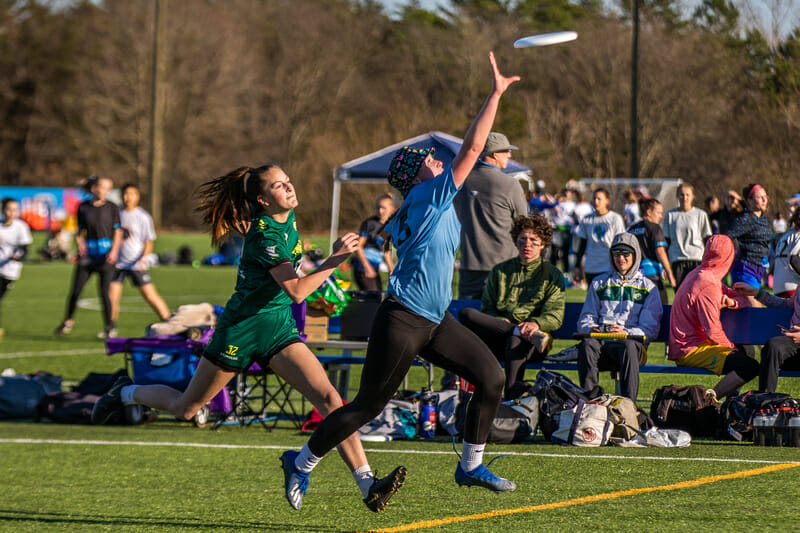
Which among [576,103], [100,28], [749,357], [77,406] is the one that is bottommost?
[77,406]

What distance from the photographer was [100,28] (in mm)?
59500

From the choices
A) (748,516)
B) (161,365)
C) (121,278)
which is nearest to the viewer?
(748,516)

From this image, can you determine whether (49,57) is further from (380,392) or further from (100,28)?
(380,392)

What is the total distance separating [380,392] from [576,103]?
35.3 meters

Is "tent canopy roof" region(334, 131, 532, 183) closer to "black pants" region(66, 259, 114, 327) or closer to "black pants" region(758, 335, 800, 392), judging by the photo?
"black pants" region(66, 259, 114, 327)

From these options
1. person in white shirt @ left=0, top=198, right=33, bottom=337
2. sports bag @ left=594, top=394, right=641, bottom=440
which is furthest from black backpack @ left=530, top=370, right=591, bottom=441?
person in white shirt @ left=0, top=198, right=33, bottom=337

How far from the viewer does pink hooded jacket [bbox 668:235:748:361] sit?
8375mm

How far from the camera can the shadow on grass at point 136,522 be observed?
5613mm

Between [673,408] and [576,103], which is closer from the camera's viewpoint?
[673,408]

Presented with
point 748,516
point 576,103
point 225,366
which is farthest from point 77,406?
point 576,103

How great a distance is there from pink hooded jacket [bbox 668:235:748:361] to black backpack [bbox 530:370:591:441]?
0.96 metres

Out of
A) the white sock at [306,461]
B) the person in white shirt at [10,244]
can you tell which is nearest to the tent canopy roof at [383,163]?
the person in white shirt at [10,244]

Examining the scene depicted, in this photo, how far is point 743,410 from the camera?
7.86m

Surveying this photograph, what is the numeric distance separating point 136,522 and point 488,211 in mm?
4650
